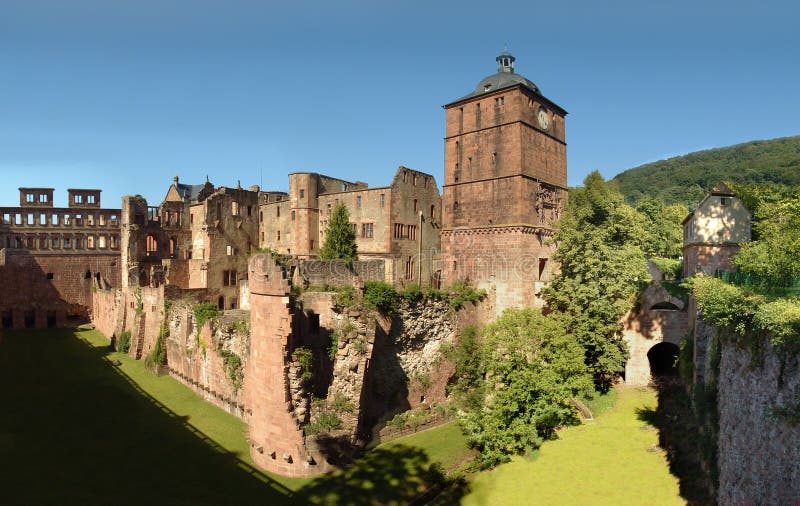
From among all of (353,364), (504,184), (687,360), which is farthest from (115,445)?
(504,184)

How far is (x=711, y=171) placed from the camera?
10844 cm

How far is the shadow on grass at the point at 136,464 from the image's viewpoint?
16.2 m

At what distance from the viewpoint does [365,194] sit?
4197cm

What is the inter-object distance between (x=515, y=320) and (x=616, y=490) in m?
11.0

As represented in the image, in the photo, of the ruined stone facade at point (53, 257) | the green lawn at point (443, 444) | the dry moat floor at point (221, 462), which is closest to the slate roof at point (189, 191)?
the ruined stone facade at point (53, 257)

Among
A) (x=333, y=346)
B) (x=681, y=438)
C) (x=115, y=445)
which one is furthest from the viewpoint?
(x=333, y=346)

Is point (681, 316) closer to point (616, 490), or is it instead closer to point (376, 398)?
point (616, 490)

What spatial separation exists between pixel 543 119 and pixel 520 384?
18619 millimetres

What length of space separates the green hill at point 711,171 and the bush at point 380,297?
7700 cm

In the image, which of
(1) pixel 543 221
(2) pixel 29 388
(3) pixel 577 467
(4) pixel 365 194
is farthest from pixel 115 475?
(4) pixel 365 194

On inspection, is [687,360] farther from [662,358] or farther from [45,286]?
[45,286]

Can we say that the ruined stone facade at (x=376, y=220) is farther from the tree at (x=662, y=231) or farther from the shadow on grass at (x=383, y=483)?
the tree at (x=662, y=231)

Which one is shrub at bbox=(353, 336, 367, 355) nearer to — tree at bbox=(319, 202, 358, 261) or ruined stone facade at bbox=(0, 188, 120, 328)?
tree at bbox=(319, 202, 358, 261)

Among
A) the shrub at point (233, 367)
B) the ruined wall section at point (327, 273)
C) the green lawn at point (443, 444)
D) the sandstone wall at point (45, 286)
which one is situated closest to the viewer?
the green lawn at point (443, 444)
